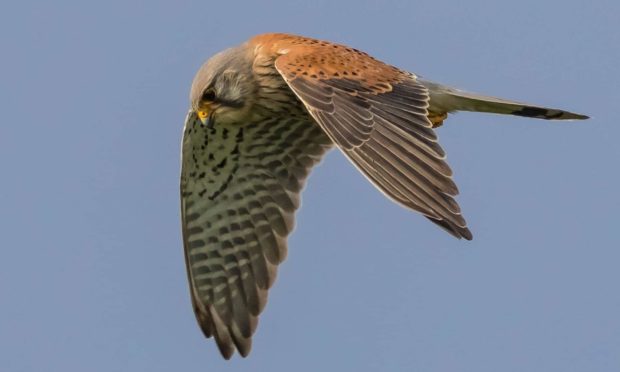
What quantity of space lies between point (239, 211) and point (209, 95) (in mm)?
1155

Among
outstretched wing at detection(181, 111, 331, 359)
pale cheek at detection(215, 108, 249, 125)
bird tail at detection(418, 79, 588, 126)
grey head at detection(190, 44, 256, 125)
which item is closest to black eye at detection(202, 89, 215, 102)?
grey head at detection(190, 44, 256, 125)

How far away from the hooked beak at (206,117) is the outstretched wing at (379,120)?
62 centimetres

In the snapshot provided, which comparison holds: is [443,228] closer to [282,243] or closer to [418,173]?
[418,173]

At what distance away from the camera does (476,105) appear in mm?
9500

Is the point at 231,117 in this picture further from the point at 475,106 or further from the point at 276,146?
the point at 475,106

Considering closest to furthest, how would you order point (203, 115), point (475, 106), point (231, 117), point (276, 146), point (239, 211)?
point (203, 115)
point (475, 106)
point (231, 117)
point (276, 146)
point (239, 211)

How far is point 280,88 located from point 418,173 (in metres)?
1.78

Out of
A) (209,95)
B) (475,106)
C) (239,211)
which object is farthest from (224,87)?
(475,106)

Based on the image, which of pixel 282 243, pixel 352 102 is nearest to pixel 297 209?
pixel 282 243

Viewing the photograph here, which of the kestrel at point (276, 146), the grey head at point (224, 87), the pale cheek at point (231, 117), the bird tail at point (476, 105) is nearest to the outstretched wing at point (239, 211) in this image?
the kestrel at point (276, 146)

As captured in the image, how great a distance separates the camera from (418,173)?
7992mm

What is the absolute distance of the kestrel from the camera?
26.8 feet

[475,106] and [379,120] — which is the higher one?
[475,106]

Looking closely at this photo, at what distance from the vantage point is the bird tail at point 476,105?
9.41 meters
